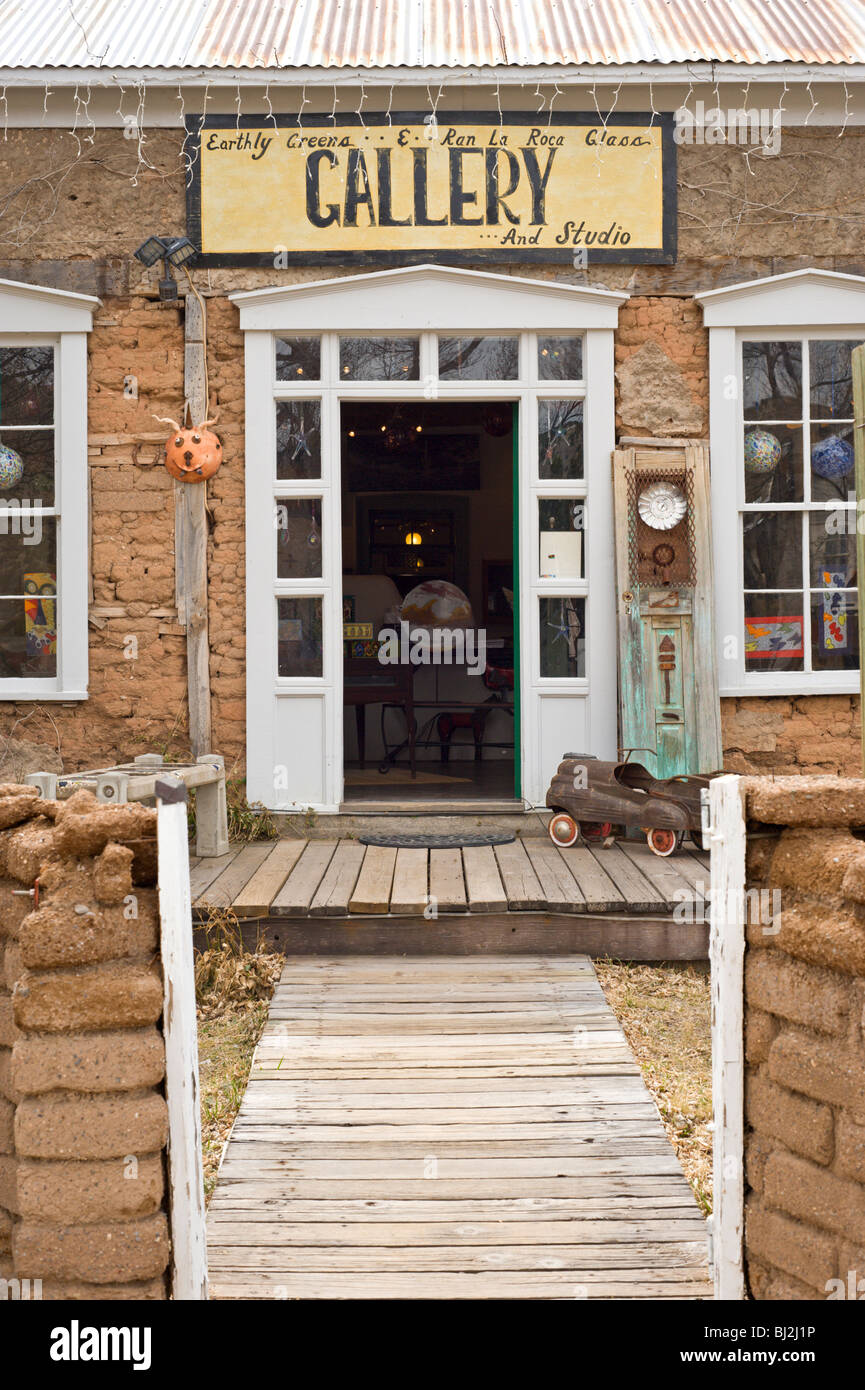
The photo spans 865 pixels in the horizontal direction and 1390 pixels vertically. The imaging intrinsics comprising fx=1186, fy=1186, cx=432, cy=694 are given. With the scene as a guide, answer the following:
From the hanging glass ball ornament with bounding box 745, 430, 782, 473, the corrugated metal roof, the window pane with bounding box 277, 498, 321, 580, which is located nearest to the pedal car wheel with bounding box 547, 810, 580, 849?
the window pane with bounding box 277, 498, 321, 580

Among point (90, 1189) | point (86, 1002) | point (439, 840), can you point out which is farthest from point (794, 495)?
point (90, 1189)

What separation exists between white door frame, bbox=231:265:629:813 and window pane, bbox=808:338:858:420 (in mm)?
1216

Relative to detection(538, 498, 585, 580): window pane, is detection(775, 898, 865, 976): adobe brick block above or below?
below

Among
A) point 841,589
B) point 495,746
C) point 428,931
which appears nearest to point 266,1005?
point 428,931

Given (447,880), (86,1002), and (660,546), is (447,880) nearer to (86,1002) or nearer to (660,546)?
(660,546)

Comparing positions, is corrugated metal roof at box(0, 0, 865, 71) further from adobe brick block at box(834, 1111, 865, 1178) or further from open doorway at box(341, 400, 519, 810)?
adobe brick block at box(834, 1111, 865, 1178)

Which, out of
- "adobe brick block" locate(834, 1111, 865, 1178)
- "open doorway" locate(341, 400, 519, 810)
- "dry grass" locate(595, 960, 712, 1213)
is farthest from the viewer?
"open doorway" locate(341, 400, 519, 810)

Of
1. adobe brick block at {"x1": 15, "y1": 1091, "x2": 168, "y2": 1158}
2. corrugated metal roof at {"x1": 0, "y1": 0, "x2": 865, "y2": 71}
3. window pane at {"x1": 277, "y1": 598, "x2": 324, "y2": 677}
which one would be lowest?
adobe brick block at {"x1": 15, "y1": 1091, "x2": 168, "y2": 1158}

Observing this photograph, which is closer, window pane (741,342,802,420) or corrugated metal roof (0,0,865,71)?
corrugated metal roof (0,0,865,71)

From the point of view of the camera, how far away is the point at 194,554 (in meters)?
6.91

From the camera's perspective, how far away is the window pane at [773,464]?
6992mm

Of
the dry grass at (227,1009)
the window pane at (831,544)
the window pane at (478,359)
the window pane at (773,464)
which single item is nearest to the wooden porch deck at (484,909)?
the dry grass at (227,1009)

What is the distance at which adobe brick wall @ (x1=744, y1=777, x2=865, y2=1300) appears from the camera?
2.28 meters

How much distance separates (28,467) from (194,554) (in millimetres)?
1159
